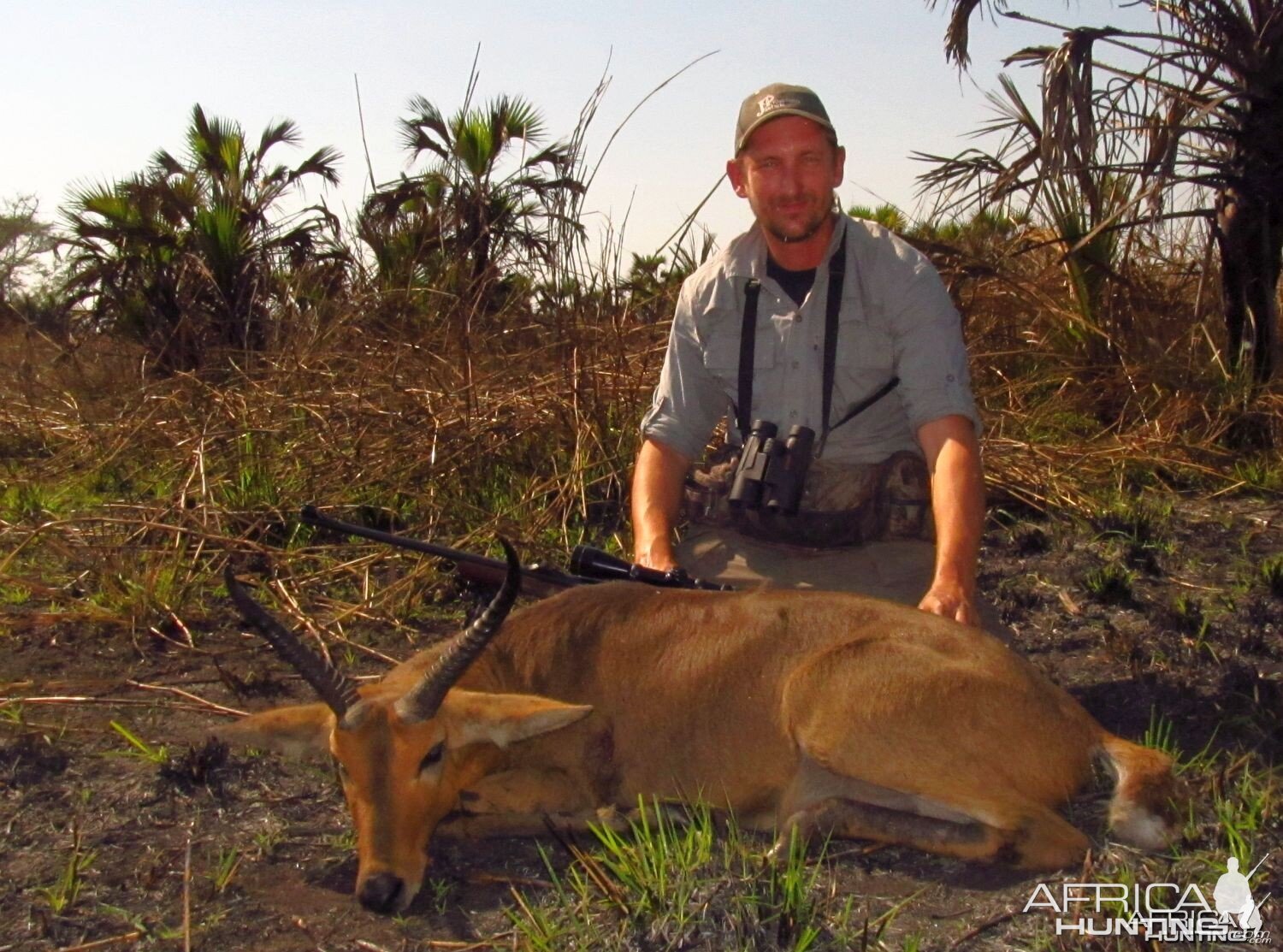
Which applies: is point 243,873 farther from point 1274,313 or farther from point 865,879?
point 1274,313

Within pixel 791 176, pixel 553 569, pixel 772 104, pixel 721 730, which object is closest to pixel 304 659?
pixel 721 730

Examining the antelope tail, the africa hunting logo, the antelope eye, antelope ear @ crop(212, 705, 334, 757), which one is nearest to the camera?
the africa hunting logo

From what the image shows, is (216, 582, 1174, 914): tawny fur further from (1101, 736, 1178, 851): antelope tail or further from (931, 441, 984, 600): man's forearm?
(931, 441, 984, 600): man's forearm

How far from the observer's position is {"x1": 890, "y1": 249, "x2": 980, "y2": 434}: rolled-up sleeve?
5.08 m

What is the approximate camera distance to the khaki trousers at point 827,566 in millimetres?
5285

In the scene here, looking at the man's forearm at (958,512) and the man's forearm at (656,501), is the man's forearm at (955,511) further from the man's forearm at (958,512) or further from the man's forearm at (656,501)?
the man's forearm at (656,501)

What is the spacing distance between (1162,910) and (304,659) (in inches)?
92.3

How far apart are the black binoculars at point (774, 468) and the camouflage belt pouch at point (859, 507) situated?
0.19 meters

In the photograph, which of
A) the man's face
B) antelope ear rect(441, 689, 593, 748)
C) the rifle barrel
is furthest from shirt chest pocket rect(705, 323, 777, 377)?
antelope ear rect(441, 689, 593, 748)

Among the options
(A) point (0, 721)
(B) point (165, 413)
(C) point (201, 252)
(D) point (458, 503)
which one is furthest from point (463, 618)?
(C) point (201, 252)

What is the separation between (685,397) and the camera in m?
5.72

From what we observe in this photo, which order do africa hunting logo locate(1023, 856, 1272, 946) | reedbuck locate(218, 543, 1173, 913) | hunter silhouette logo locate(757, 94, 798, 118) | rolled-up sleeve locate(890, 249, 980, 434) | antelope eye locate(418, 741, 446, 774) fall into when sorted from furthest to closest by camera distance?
hunter silhouette logo locate(757, 94, 798, 118) < rolled-up sleeve locate(890, 249, 980, 434) < antelope eye locate(418, 741, 446, 774) < reedbuck locate(218, 543, 1173, 913) < africa hunting logo locate(1023, 856, 1272, 946)

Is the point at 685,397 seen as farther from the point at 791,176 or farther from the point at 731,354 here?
the point at 791,176

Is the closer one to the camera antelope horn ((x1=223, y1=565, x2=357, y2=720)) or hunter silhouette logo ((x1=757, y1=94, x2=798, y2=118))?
antelope horn ((x1=223, y1=565, x2=357, y2=720))
